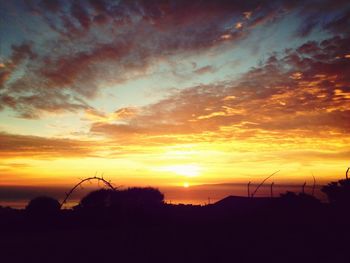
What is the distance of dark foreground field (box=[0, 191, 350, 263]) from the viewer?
1698cm

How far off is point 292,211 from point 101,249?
1811 cm

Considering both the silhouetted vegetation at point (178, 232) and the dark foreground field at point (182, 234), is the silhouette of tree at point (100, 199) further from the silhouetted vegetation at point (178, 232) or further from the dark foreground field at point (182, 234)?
the dark foreground field at point (182, 234)

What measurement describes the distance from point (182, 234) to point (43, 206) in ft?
44.8

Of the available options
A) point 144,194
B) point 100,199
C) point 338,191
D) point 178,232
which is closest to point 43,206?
point 100,199

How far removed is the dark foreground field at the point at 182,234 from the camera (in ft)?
55.7

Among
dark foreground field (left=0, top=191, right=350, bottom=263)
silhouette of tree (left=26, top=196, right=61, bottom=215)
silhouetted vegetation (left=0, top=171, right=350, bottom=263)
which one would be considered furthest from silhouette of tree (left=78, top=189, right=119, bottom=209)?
silhouette of tree (left=26, top=196, right=61, bottom=215)

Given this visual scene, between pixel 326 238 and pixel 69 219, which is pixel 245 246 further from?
pixel 69 219

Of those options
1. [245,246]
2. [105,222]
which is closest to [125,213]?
[105,222]

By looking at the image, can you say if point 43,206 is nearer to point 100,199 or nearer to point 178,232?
point 100,199

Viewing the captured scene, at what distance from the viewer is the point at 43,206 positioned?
29500 mm

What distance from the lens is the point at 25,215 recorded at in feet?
94.7

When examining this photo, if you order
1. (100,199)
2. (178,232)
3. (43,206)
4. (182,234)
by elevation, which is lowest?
(182,234)

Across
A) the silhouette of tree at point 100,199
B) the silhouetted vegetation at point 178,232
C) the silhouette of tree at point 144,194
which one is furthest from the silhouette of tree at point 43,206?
the silhouette of tree at point 144,194

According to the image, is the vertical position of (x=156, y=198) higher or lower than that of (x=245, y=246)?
higher
